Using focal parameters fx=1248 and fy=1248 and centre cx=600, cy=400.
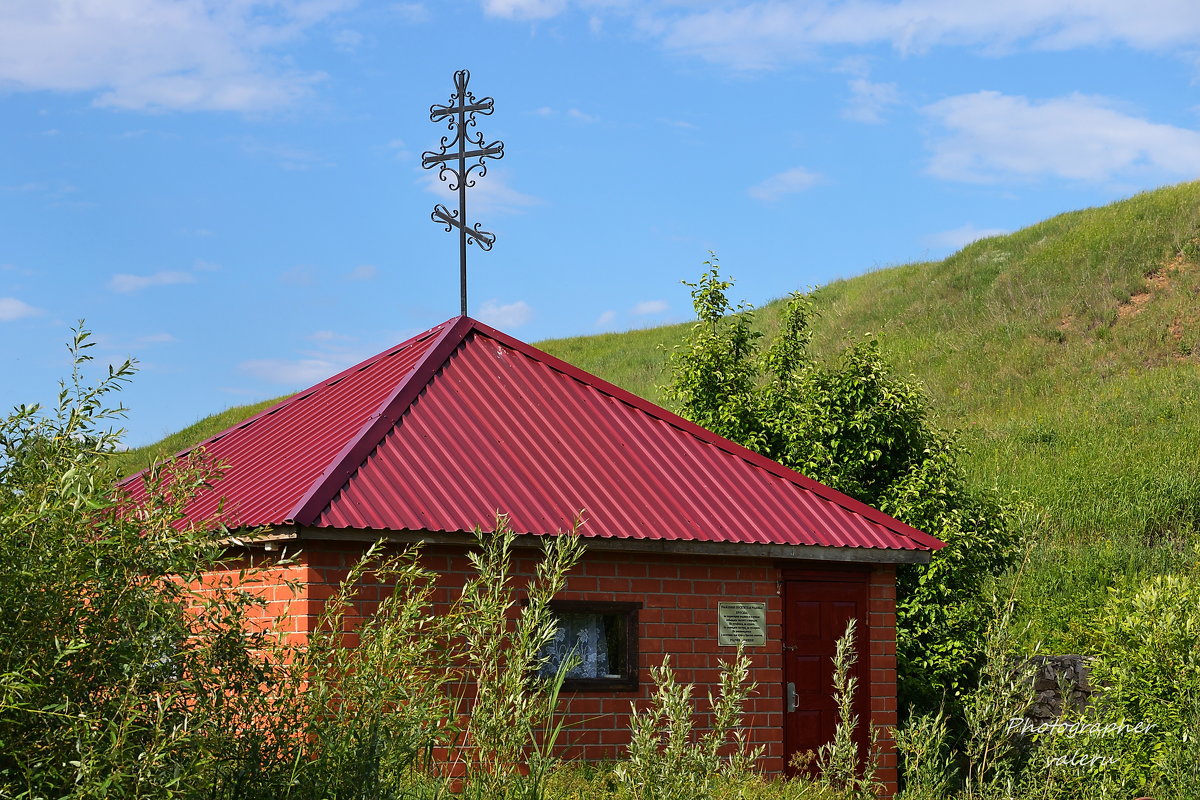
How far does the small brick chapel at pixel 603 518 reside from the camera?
9.63 m

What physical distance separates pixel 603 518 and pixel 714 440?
8.29ft

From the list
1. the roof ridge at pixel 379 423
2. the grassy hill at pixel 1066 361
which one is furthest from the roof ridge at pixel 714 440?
the grassy hill at pixel 1066 361

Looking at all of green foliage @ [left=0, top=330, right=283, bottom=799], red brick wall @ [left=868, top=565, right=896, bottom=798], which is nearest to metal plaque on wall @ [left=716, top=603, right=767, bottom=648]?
red brick wall @ [left=868, top=565, right=896, bottom=798]

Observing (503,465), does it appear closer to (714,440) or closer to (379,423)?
(379,423)

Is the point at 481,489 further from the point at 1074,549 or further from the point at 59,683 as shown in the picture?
the point at 1074,549

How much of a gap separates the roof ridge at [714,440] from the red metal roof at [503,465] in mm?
16

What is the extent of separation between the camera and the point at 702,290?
55.1 feet

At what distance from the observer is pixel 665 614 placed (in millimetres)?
10617

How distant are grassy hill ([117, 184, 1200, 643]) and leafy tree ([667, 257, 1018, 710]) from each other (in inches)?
40.6

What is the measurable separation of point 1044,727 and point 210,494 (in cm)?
798

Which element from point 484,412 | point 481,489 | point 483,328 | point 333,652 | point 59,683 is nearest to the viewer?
point 59,683

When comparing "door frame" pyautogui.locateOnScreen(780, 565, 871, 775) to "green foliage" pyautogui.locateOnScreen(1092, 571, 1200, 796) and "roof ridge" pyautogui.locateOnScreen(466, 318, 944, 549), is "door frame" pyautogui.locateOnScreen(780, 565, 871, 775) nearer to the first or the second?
"roof ridge" pyautogui.locateOnScreen(466, 318, 944, 549)

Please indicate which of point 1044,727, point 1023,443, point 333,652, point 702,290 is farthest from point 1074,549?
point 333,652

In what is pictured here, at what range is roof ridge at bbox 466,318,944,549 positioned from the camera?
11969mm
